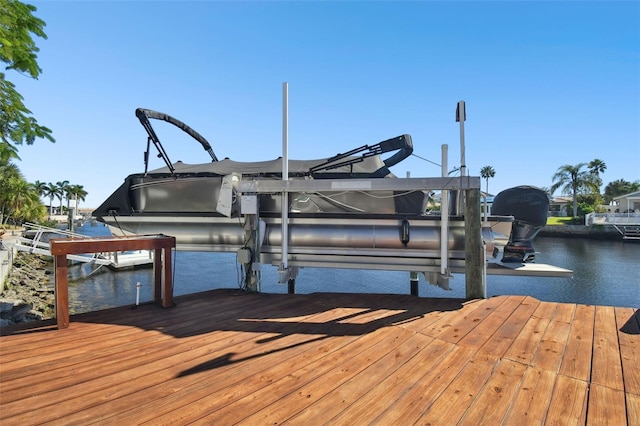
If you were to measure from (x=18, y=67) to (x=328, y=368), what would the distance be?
22.1ft

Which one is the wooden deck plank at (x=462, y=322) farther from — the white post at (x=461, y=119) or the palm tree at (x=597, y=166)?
the palm tree at (x=597, y=166)

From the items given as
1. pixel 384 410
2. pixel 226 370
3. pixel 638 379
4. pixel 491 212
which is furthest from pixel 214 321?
pixel 491 212

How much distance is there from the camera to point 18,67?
5281 millimetres

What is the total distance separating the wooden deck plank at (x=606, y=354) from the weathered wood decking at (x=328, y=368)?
2 cm

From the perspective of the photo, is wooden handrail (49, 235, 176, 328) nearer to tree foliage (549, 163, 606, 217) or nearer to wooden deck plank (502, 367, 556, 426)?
wooden deck plank (502, 367, 556, 426)

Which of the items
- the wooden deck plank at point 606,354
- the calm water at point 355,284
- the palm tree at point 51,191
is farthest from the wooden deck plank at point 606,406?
the palm tree at point 51,191

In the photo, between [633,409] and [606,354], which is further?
[606,354]

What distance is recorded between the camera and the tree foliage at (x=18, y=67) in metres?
4.84

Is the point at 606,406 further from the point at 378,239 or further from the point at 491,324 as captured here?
the point at 378,239

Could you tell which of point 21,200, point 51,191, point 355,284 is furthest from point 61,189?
point 355,284

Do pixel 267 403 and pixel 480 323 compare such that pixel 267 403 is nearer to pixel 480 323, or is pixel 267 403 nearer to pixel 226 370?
pixel 226 370

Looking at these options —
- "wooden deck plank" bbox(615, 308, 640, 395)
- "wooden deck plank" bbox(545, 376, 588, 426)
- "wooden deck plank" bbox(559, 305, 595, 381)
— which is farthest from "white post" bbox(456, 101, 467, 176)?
"wooden deck plank" bbox(545, 376, 588, 426)

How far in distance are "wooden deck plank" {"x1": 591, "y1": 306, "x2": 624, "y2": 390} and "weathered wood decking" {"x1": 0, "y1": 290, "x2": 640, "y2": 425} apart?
2 centimetres

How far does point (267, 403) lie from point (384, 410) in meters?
0.73
